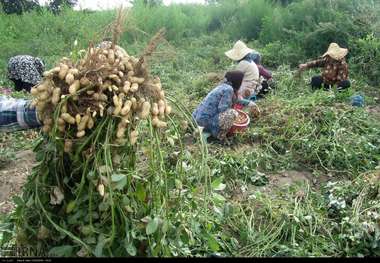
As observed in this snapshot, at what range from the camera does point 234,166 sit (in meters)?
4.02

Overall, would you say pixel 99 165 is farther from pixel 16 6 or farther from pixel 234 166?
pixel 16 6

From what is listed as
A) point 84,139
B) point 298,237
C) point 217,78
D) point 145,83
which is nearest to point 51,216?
point 84,139

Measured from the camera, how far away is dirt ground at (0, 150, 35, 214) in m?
3.76

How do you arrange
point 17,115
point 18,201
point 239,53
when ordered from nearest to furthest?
point 18,201 < point 17,115 < point 239,53

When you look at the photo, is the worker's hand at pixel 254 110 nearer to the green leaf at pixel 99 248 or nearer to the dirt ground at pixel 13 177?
the dirt ground at pixel 13 177

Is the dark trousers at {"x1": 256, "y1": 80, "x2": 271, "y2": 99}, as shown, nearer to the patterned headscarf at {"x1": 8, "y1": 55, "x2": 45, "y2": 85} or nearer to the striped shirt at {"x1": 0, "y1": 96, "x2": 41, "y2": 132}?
the patterned headscarf at {"x1": 8, "y1": 55, "x2": 45, "y2": 85}

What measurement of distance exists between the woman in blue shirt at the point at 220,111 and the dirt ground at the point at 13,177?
1.73 m

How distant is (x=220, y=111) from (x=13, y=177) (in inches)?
80.4

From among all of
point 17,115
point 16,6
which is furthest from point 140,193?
point 16,6

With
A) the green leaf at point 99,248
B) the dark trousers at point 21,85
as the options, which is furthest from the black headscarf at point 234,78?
the green leaf at point 99,248

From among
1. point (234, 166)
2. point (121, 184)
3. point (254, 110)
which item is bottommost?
point (234, 166)

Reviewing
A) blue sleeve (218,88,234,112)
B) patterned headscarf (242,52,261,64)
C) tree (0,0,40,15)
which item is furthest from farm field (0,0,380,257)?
tree (0,0,40,15)

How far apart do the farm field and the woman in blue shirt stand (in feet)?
0.55
